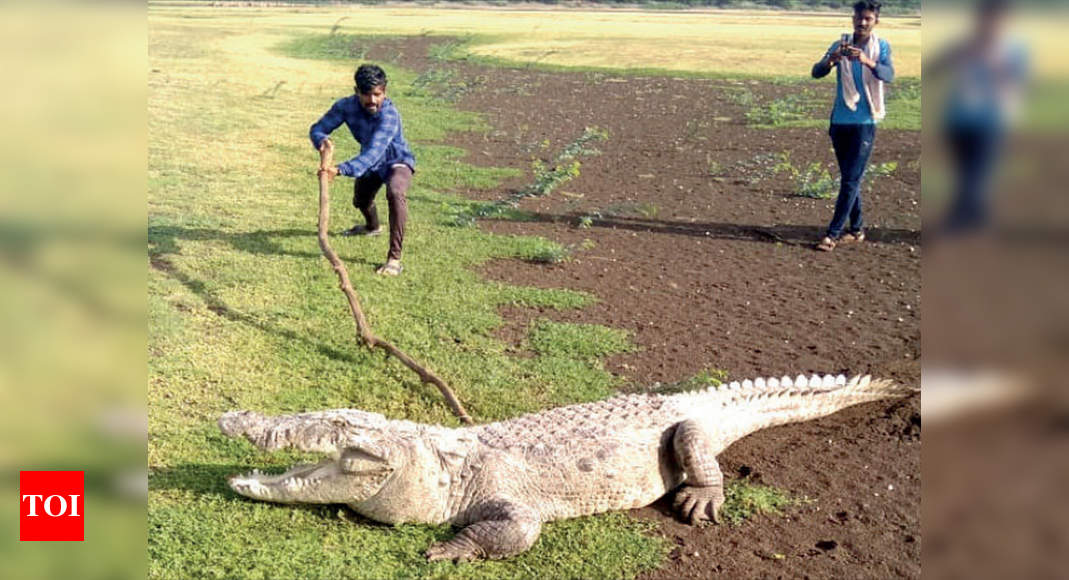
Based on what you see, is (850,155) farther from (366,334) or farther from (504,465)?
(504,465)

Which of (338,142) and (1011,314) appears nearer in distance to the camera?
(1011,314)

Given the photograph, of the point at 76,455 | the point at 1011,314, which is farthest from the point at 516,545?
the point at 1011,314

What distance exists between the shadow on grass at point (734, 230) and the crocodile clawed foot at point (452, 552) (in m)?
6.29

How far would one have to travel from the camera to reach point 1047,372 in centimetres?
71

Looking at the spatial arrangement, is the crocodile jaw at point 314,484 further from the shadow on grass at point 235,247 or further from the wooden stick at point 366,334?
the shadow on grass at point 235,247

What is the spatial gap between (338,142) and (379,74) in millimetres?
8847

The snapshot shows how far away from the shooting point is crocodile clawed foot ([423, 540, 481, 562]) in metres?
3.66

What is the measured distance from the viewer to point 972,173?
0.75 metres

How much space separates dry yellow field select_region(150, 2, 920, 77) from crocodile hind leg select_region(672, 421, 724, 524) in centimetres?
2848

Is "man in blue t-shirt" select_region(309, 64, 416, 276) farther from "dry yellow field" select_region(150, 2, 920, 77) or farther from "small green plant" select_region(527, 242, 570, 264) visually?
"dry yellow field" select_region(150, 2, 920, 77)

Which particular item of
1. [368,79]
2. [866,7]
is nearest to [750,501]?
[368,79]

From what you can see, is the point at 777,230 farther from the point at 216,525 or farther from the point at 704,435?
the point at 216,525

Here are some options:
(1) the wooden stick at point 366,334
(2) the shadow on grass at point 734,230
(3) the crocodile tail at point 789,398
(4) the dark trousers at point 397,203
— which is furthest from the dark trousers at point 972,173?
(2) the shadow on grass at point 734,230

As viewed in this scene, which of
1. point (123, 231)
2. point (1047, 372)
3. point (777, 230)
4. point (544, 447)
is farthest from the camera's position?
point (777, 230)
